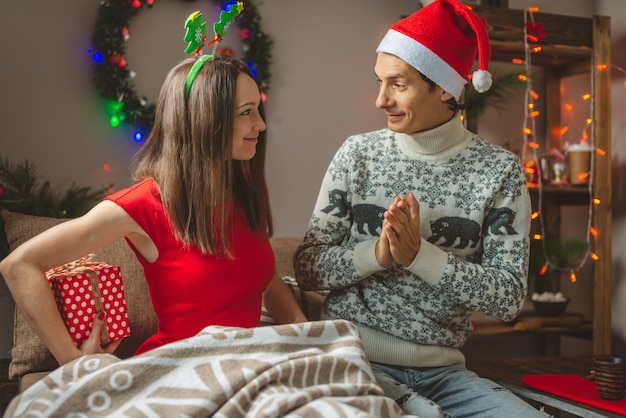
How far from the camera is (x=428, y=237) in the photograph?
1778mm

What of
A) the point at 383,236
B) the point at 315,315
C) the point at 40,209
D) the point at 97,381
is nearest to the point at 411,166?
the point at 383,236

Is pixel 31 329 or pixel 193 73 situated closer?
pixel 193 73

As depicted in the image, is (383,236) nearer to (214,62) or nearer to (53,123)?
(214,62)

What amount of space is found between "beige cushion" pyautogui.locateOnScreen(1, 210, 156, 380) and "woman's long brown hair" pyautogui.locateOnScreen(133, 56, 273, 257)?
1.29 feet

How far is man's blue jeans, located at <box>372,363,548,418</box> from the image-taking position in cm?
153

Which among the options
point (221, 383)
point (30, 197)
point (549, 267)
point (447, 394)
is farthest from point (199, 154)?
point (549, 267)

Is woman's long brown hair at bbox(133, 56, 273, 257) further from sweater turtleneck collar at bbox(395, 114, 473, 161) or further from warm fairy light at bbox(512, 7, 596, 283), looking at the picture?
warm fairy light at bbox(512, 7, 596, 283)

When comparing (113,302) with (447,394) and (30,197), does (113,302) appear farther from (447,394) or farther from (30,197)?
(30,197)

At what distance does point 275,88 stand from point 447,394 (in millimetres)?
1747

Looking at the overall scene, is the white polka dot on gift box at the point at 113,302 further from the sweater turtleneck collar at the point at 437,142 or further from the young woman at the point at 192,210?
the sweater turtleneck collar at the point at 437,142

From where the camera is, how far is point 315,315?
6.88 ft

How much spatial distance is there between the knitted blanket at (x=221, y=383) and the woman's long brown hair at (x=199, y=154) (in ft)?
1.10

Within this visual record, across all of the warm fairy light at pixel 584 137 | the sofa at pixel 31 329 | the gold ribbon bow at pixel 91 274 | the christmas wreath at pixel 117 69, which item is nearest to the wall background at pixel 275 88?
the christmas wreath at pixel 117 69

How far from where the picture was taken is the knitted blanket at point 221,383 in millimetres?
1131
